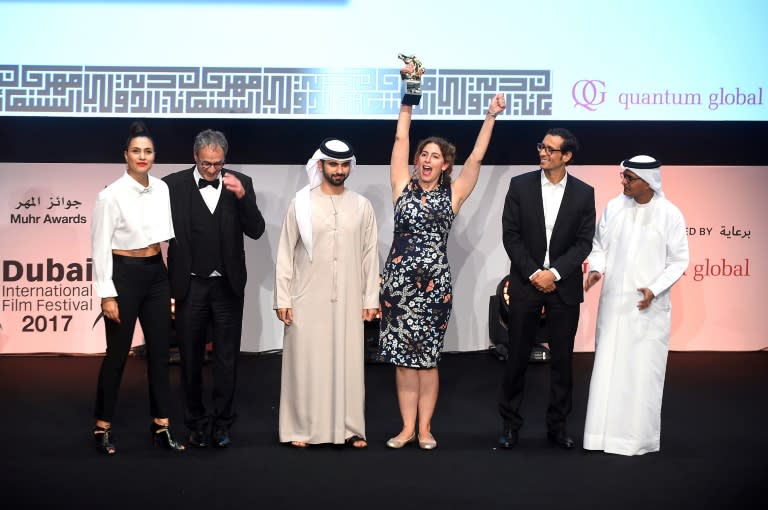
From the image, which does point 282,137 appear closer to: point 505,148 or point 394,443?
point 505,148

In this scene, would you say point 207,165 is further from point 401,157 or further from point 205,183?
point 401,157

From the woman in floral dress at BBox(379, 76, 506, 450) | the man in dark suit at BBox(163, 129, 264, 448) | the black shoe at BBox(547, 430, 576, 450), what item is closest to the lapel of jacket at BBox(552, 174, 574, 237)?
the woman in floral dress at BBox(379, 76, 506, 450)

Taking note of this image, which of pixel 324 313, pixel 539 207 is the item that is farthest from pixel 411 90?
pixel 324 313

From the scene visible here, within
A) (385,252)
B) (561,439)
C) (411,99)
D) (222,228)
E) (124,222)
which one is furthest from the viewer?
(385,252)

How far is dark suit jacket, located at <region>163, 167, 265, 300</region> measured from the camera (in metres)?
4.50

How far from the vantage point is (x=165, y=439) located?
4.49 metres

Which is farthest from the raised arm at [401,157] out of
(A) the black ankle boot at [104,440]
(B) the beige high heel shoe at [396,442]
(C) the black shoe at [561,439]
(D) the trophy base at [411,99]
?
(A) the black ankle boot at [104,440]

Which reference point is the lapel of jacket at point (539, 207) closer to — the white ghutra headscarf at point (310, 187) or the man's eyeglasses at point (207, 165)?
the white ghutra headscarf at point (310, 187)

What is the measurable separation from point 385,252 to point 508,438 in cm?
263

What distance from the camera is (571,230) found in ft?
15.4

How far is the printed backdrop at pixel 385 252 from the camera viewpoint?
6793mm

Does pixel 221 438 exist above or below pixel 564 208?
below
